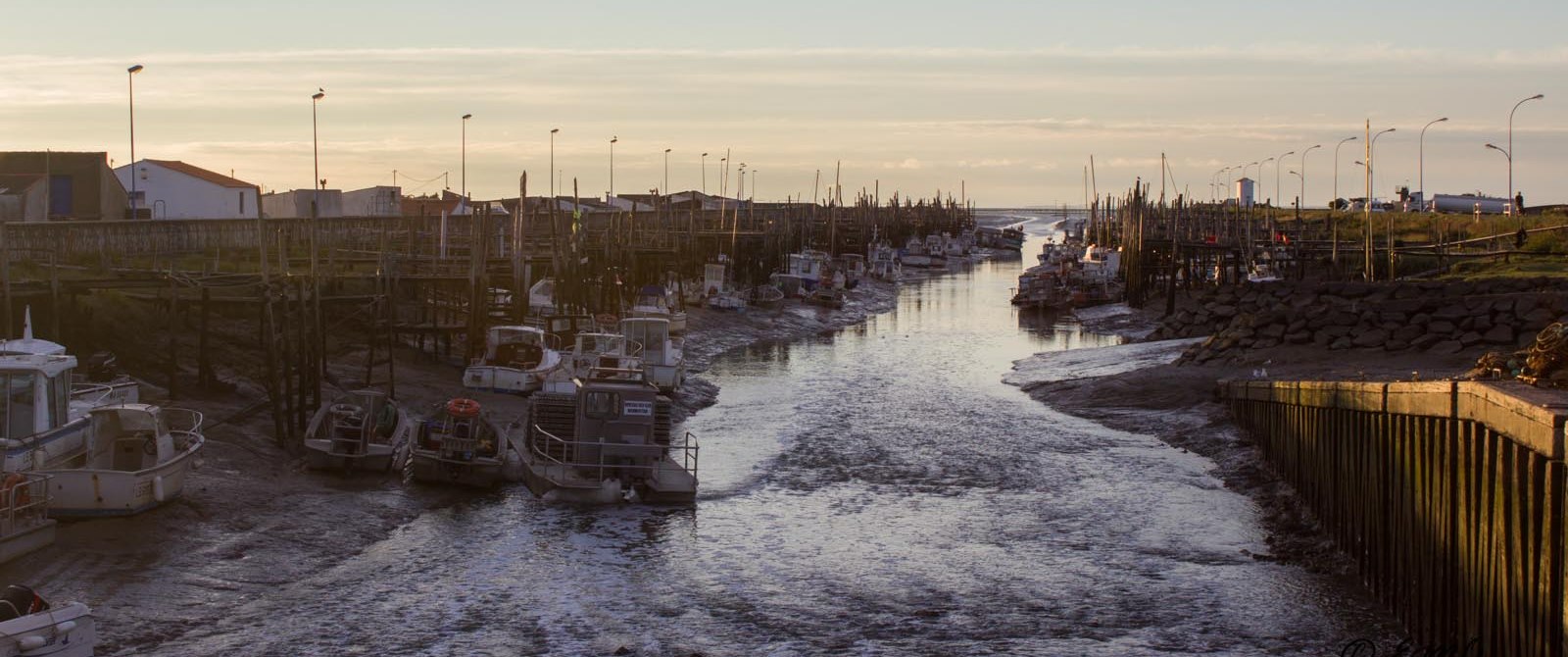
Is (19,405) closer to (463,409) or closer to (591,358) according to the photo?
(463,409)

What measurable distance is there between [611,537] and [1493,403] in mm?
15888

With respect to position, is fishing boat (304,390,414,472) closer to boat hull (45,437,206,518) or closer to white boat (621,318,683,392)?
boat hull (45,437,206,518)

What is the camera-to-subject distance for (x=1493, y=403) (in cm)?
1526

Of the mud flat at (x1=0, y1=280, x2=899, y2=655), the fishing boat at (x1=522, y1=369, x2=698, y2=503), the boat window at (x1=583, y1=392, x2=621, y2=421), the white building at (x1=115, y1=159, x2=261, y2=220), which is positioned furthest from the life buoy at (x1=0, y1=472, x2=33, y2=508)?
the white building at (x1=115, y1=159, x2=261, y2=220)

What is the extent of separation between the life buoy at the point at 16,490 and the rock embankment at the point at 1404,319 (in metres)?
36.0

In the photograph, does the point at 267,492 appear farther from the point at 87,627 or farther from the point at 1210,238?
the point at 1210,238

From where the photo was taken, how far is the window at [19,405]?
78.7 feet

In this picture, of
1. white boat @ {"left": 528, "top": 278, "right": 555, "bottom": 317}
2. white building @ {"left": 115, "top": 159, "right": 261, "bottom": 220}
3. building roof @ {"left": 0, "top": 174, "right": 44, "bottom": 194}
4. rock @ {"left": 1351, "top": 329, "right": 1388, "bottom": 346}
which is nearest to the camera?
rock @ {"left": 1351, "top": 329, "right": 1388, "bottom": 346}

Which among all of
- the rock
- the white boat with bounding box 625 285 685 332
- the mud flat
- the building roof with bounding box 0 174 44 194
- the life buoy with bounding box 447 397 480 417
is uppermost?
the building roof with bounding box 0 174 44 194

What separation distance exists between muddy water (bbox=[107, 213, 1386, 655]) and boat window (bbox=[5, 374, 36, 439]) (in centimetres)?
501

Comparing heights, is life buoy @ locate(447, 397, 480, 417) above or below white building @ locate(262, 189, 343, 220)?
below

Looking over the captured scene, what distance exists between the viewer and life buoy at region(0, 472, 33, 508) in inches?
847

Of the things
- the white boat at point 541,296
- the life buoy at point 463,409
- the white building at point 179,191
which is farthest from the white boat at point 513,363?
the white building at point 179,191

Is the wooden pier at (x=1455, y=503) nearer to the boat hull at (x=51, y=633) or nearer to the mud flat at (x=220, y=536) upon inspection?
the boat hull at (x=51, y=633)
